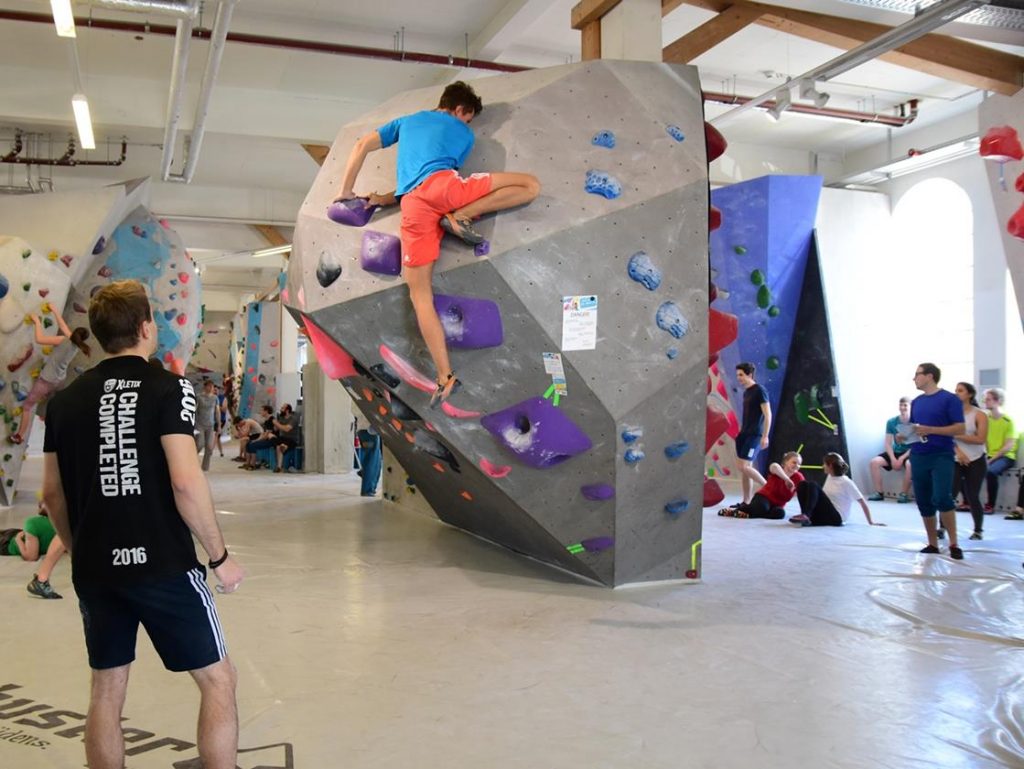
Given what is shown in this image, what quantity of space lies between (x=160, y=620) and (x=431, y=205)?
304cm

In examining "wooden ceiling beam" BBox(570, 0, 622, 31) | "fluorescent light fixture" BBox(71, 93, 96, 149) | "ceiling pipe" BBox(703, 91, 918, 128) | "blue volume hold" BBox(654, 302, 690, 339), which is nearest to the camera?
"blue volume hold" BBox(654, 302, 690, 339)

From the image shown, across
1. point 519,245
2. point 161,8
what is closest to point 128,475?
point 519,245

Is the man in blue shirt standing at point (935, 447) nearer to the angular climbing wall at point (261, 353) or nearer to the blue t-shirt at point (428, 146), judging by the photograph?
the blue t-shirt at point (428, 146)

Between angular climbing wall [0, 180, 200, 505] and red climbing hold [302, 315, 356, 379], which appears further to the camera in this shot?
angular climbing wall [0, 180, 200, 505]

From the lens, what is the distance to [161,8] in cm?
696

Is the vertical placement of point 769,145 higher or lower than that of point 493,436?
higher

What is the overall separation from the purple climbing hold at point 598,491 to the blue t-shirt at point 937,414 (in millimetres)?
2475

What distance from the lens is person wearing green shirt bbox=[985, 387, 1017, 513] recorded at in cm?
989

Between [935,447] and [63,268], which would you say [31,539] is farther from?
[935,447]

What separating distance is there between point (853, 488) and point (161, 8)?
7224 mm

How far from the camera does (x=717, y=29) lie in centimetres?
783

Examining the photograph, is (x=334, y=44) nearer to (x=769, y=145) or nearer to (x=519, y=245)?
(x=519, y=245)

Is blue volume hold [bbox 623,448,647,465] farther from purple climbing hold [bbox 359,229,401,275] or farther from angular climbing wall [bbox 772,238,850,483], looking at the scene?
angular climbing wall [bbox 772,238,850,483]

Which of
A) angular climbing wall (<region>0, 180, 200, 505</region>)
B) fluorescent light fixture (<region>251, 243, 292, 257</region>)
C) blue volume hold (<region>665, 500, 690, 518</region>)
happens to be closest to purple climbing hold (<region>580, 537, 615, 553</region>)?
blue volume hold (<region>665, 500, 690, 518</region>)
